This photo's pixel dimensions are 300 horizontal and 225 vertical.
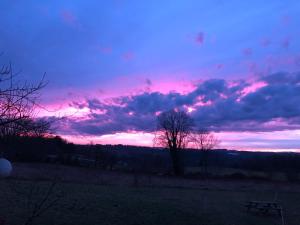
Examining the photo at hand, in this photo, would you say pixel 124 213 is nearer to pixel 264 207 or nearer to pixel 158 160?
pixel 264 207

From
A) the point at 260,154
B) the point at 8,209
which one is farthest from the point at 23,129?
the point at 260,154

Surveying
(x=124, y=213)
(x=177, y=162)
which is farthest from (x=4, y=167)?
(x=177, y=162)

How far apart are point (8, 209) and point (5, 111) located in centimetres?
1385

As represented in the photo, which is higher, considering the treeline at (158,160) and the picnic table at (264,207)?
the treeline at (158,160)

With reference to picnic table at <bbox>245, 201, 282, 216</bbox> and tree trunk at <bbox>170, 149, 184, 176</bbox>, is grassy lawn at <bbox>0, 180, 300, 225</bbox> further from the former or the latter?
tree trunk at <bbox>170, 149, 184, 176</bbox>

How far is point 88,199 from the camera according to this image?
25.4 meters

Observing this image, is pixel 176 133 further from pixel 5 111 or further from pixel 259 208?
pixel 5 111

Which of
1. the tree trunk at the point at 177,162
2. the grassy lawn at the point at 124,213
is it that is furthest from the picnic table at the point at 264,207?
the tree trunk at the point at 177,162

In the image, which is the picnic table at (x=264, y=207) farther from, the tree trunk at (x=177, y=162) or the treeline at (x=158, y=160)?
the tree trunk at (x=177, y=162)

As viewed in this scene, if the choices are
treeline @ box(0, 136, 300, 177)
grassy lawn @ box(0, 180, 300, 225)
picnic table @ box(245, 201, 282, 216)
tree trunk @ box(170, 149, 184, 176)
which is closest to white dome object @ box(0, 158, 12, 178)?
grassy lawn @ box(0, 180, 300, 225)

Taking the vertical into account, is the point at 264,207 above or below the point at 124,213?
above

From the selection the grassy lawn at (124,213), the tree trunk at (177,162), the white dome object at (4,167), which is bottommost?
the grassy lawn at (124,213)

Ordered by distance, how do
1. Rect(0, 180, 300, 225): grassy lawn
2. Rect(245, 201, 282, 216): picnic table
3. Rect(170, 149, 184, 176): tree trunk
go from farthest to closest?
Rect(170, 149, 184, 176): tree trunk
Rect(245, 201, 282, 216): picnic table
Rect(0, 180, 300, 225): grassy lawn

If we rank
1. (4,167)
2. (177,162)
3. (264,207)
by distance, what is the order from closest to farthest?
(4,167) < (264,207) < (177,162)
